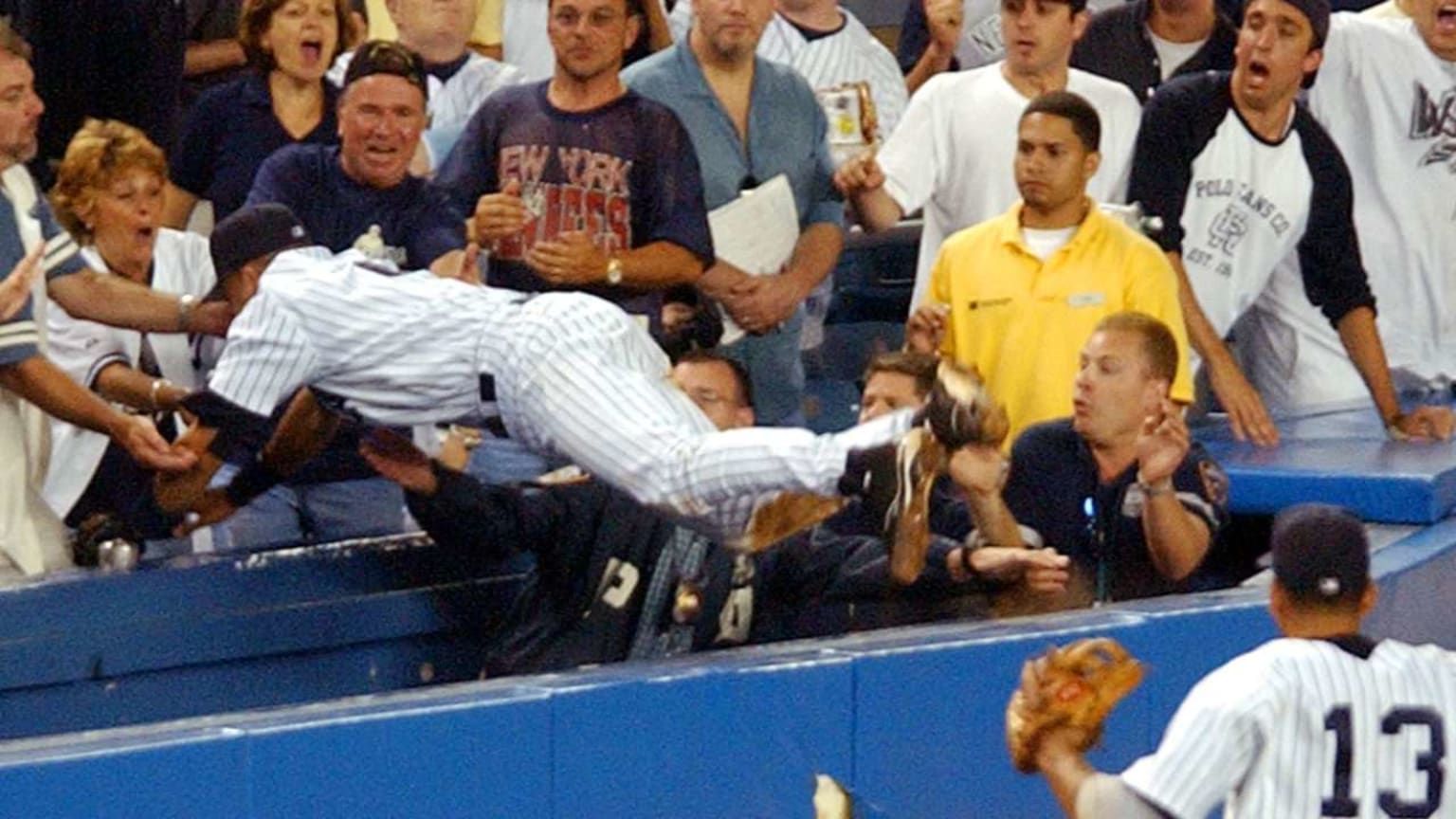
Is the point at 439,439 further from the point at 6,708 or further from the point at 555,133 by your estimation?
the point at 6,708

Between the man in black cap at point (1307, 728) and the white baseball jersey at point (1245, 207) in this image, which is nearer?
the man in black cap at point (1307, 728)

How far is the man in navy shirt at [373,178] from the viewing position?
7184 millimetres

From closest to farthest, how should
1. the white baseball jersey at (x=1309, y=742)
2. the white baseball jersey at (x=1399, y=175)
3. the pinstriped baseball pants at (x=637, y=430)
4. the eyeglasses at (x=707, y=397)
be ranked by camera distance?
the white baseball jersey at (x=1309, y=742), the pinstriped baseball pants at (x=637, y=430), the eyeglasses at (x=707, y=397), the white baseball jersey at (x=1399, y=175)

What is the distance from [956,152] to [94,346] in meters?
2.45

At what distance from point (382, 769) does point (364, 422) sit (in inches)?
63.8

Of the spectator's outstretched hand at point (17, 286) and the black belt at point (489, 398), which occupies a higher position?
the spectator's outstretched hand at point (17, 286)

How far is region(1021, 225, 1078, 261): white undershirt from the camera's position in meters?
7.57

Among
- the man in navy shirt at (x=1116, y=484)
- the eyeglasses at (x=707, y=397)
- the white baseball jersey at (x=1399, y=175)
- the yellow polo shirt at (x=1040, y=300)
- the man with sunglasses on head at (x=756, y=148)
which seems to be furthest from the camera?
the white baseball jersey at (x=1399, y=175)

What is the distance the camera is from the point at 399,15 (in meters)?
8.44

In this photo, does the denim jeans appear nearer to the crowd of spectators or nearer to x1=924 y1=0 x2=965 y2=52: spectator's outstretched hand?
the crowd of spectators

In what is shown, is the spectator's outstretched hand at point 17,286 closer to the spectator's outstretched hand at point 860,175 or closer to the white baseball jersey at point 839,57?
the spectator's outstretched hand at point 860,175

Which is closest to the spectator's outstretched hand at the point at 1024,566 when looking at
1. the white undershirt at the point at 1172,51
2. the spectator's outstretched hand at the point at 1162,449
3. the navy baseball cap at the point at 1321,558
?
the spectator's outstretched hand at the point at 1162,449

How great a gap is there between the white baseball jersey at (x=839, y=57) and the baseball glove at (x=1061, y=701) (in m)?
4.34

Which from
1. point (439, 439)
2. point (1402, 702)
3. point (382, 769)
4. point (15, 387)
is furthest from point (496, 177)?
point (1402, 702)
